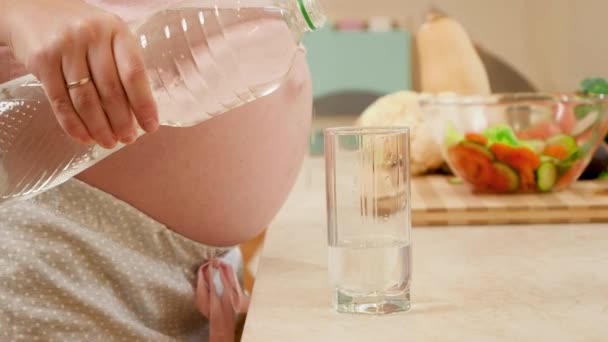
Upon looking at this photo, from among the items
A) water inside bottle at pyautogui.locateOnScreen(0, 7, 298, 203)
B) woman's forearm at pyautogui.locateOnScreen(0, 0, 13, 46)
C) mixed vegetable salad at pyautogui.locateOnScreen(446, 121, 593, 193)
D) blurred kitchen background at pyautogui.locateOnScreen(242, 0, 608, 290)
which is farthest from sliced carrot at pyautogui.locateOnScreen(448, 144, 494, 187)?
blurred kitchen background at pyautogui.locateOnScreen(242, 0, 608, 290)

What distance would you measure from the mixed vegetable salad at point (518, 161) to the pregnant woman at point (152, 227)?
30cm

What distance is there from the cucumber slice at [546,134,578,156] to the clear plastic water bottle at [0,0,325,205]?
0.58 metres

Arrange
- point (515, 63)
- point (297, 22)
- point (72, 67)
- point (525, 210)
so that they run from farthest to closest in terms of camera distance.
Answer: point (515, 63)
point (525, 210)
point (297, 22)
point (72, 67)

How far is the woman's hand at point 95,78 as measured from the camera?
1.82ft

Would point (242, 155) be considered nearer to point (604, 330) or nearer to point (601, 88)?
point (604, 330)

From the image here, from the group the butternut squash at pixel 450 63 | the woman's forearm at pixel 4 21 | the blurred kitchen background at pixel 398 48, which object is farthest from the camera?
the blurred kitchen background at pixel 398 48

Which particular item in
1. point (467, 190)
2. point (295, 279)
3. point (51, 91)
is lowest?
point (467, 190)

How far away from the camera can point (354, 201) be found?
713 mm

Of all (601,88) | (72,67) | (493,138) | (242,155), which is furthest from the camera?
(601,88)

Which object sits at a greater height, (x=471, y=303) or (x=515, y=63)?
(x=471, y=303)

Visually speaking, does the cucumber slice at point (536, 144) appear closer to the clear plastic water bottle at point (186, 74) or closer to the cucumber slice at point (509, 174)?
the cucumber slice at point (509, 174)

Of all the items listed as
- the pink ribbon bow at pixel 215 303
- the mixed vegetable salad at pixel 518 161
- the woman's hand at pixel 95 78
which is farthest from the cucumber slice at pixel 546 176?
the woman's hand at pixel 95 78

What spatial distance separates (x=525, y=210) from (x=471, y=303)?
1.26 feet

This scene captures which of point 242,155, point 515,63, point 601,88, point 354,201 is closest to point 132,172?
point 242,155
